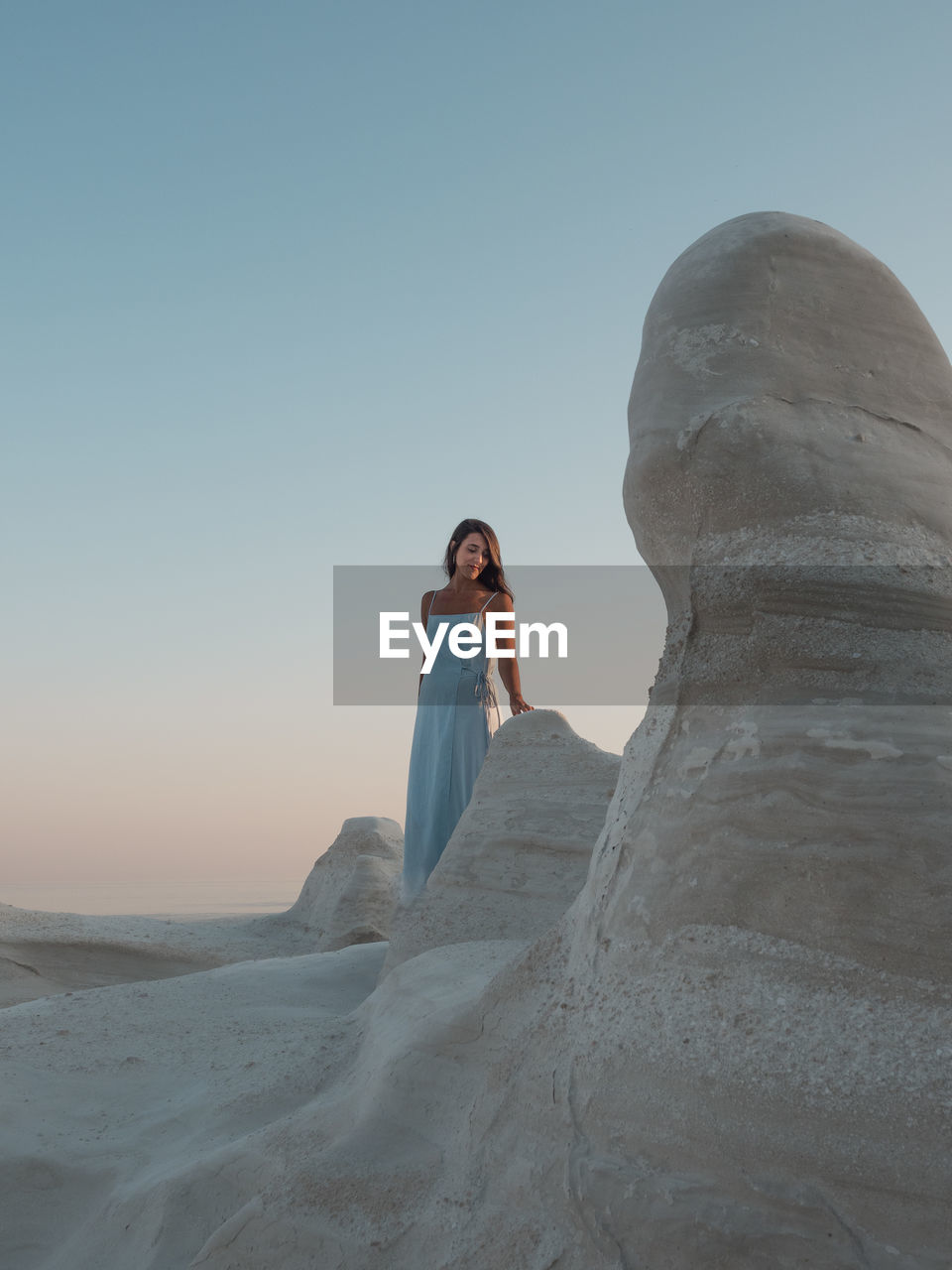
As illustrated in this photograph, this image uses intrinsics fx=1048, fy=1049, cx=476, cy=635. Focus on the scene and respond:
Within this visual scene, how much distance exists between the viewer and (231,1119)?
297cm

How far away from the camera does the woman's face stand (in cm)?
549

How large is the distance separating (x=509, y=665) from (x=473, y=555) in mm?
633

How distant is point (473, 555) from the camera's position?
5.49m

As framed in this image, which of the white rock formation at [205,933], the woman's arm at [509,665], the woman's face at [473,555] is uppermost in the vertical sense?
the woman's face at [473,555]

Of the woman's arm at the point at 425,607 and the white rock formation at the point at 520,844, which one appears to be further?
the woman's arm at the point at 425,607

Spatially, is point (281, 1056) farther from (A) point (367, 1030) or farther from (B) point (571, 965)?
(B) point (571, 965)

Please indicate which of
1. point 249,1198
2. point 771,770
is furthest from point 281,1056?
point 771,770

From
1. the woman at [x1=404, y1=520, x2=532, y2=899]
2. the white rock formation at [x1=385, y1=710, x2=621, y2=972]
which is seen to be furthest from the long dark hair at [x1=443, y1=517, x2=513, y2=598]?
the white rock formation at [x1=385, y1=710, x2=621, y2=972]

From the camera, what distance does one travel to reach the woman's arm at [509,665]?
557cm

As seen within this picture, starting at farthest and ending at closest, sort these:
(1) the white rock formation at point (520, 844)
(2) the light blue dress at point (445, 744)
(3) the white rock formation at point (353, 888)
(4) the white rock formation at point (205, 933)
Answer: (3) the white rock formation at point (353, 888), (4) the white rock formation at point (205, 933), (2) the light blue dress at point (445, 744), (1) the white rock formation at point (520, 844)

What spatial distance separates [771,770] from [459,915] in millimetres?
2561

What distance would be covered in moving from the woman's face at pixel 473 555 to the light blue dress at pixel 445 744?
182 millimetres

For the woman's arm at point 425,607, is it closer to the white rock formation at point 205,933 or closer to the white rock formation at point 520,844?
the white rock formation at point 520,844

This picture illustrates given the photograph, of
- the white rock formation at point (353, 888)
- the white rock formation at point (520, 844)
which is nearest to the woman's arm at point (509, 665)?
the white rock formation at point (520, 844)
